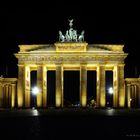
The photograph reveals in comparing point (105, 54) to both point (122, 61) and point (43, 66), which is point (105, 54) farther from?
point (43, 66)

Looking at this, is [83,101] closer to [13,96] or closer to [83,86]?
[83,86]

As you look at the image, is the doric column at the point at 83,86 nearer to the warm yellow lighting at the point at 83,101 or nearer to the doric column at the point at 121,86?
the warm yellow lighting at the point at 83,101

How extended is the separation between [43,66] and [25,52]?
426 cm

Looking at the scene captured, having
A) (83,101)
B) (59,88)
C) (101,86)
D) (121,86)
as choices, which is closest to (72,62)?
(59,88)

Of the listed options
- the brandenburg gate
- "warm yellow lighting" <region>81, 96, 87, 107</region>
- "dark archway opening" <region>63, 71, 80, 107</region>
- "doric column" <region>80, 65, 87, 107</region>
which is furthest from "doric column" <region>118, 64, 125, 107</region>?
"dark archway opening" <region>63, 71, 80, 107</region>

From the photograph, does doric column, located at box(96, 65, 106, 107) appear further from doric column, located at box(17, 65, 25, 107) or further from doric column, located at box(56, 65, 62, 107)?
doric column, located at box(17, 65, 25, 107)

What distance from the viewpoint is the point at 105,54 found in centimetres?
8944

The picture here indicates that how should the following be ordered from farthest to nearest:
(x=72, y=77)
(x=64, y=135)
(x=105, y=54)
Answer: (x=72, y=77), (x=105, y=54), (x=64, y=135)

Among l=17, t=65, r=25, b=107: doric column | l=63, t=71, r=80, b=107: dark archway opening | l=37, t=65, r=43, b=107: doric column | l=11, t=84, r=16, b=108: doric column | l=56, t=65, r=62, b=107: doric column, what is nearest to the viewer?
l=37, t=65, r=43, b=107: doric column

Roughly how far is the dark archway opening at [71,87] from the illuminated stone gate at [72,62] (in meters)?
28.7

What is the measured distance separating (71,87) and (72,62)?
36.1 m

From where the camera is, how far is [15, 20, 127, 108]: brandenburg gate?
89875mm

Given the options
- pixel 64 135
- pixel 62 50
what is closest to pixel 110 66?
pixel 62 50

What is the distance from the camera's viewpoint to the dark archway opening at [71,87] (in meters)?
122
